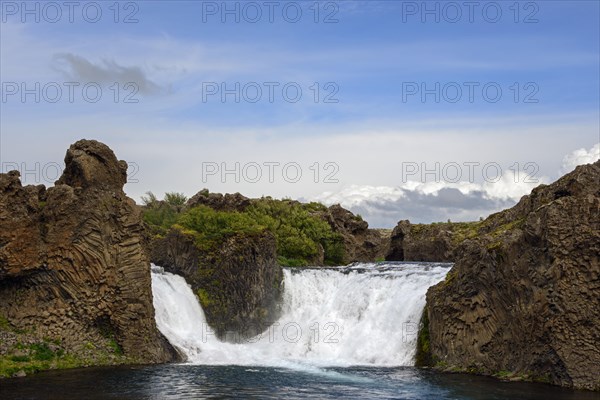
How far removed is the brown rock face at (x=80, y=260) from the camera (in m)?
41.3

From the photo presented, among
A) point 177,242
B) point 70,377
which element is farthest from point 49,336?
point 177,242

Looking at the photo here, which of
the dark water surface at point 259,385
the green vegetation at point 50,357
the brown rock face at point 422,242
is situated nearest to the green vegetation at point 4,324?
the green vegetation at point 50,357

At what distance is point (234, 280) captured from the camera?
54531 millimetres

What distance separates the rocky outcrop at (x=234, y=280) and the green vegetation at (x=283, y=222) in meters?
7.44

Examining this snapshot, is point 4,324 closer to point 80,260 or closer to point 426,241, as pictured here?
point 80,260

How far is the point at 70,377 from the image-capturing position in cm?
3756

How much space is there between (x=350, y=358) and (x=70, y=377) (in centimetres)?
1928

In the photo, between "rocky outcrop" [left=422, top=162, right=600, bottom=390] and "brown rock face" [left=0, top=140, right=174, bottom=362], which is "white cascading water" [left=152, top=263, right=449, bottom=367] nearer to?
"brown rock face" [left=0, top=140, right=174, bottom=362]

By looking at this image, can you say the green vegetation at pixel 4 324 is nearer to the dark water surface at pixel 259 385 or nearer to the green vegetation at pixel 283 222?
the dark water surface at pixel 259 385

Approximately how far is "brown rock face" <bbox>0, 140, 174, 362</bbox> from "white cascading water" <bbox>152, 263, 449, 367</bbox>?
4582mm

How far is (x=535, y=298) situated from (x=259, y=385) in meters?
15.2

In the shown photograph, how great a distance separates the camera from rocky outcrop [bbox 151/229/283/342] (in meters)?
53.8

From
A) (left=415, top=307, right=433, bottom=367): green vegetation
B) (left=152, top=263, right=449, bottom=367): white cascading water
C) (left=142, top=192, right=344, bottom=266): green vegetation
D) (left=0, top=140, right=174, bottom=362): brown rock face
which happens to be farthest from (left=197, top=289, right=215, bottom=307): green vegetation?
(left=415, top=307, right=433, bottom=367): green vegetation

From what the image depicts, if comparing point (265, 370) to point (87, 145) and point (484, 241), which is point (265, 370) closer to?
point (484, 241)
